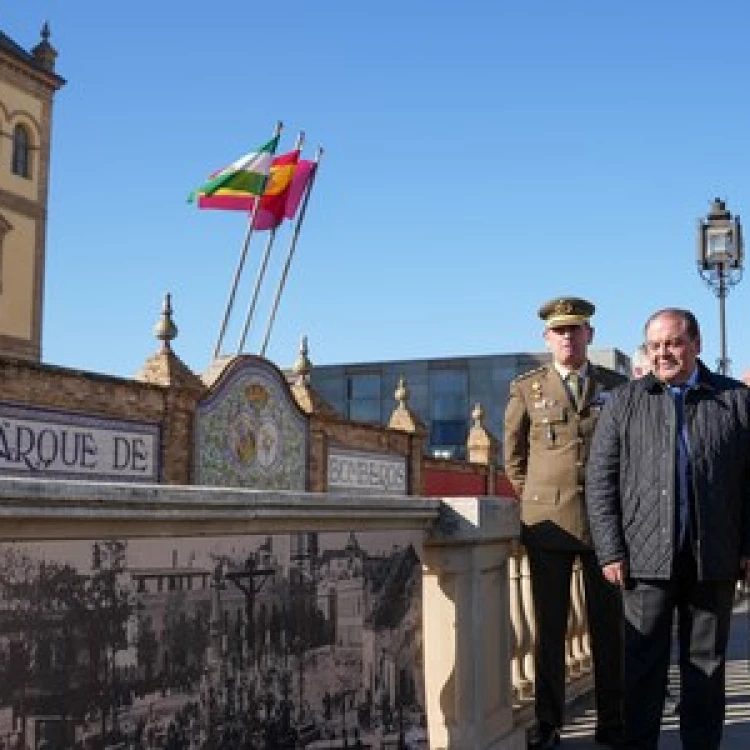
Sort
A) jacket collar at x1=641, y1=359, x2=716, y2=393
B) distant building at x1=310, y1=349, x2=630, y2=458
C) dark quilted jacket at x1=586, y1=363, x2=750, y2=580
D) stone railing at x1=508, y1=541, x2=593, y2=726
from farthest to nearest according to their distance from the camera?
distant building at x1=310, y1=349, x2=630, y2=458 < stone railing at x1=508, y1=541, x2=593, y2=726 < jacket collar at x1=641, y1=359, x2=716, y2=393 < dark quilted jacket at x1=586, y1=363, x2=750, y2=580

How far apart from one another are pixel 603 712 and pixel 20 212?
2855 centimetres

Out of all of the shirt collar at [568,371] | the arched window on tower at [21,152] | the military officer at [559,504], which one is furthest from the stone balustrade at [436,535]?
the arched window on tower at [21,152]

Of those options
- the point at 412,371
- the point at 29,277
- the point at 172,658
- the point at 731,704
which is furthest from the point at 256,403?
the point at 412,371

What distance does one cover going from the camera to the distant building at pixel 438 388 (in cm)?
4388

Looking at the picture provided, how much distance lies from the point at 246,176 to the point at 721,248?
9.63 metres

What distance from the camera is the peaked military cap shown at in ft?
13.9

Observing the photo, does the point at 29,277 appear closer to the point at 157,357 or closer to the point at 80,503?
the point at 157,357

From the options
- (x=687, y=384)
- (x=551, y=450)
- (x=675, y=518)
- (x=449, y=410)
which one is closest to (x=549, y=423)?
(x=551, y=450)

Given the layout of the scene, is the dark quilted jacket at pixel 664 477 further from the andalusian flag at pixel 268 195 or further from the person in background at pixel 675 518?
the andalusian flag at pixel 268 195

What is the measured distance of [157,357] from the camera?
48.5 feet

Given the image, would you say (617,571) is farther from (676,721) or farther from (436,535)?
(676,721)

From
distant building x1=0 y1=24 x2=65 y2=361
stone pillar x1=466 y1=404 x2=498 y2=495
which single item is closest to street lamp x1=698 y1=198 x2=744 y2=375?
stone pillar x1=466 y1=404 x2=498 y2=495

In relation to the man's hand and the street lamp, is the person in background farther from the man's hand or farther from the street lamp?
the street lamp

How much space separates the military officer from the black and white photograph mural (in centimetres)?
94
